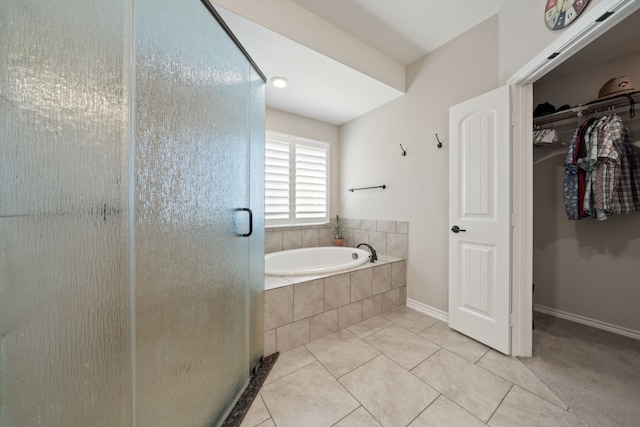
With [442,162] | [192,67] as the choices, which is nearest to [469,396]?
[442,162]

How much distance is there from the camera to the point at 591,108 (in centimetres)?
188

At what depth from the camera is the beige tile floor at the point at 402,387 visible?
1144 millimetres

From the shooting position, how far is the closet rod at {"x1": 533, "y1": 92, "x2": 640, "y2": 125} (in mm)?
1727

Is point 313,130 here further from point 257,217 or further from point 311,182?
point 257,217

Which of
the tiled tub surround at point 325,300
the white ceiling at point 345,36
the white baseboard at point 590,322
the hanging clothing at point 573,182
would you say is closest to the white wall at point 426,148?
the white ceiling at point 345,36

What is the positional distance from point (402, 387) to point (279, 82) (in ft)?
8.88

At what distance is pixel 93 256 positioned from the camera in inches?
23.2

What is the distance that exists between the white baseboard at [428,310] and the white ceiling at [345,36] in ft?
7.56

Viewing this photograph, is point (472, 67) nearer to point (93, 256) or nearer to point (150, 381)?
point (93, 256)

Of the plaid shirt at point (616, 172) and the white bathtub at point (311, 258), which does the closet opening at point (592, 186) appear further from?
the white bathtub at point (311, 258)

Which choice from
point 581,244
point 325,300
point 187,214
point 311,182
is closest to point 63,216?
point 187,214

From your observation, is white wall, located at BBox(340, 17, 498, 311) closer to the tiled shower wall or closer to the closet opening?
the tiled shower wall

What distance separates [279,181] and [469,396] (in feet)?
8.47

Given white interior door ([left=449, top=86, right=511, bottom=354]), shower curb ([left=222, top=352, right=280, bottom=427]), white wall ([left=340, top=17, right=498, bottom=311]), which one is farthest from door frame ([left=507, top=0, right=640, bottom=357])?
shower curb ([left=222, top=352, right=280, bottom=427])
